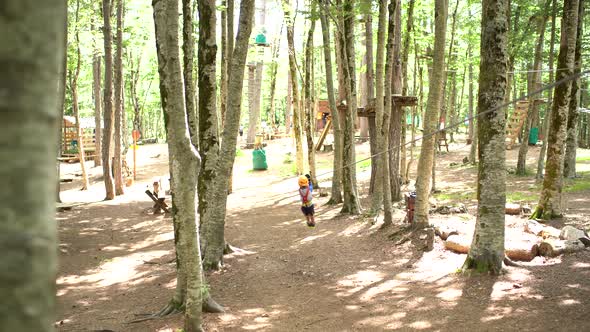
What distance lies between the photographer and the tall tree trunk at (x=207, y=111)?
25.5 ft

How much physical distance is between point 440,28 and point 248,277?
557 cm

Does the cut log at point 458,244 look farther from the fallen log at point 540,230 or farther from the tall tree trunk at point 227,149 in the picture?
the tall tree trunk at point 227,149

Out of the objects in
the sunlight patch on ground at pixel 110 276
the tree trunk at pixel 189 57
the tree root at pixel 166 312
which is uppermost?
the tree trunk at pixel 189 57

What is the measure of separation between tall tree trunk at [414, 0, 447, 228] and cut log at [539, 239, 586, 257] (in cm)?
222

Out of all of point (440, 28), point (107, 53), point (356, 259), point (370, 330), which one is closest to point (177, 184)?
point (370, 330)

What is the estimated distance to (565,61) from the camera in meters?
9.29

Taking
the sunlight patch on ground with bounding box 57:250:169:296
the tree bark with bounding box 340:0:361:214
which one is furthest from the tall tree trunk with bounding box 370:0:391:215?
the sunlight patch on ground with bounding box 57:250:169:296

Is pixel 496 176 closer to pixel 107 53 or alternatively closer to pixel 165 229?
pixel 165 229

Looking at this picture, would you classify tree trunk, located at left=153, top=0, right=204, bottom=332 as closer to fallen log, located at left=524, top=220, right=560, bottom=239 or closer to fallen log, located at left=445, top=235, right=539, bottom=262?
fallen log, located at left=445, top=235, right=539, bottom=262

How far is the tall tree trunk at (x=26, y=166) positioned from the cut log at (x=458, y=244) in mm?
7870

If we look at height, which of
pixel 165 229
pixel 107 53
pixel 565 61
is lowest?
pixel 165 229

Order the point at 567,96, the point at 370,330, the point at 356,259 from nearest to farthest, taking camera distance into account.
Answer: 1. the point at 370,330
2. the point at 356,259
3. the point at 567,96

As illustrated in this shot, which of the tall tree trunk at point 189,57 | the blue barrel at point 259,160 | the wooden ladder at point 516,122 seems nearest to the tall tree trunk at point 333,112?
the tall tree trunk at point 189,57

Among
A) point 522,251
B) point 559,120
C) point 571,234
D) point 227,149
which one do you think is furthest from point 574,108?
point 227,149
